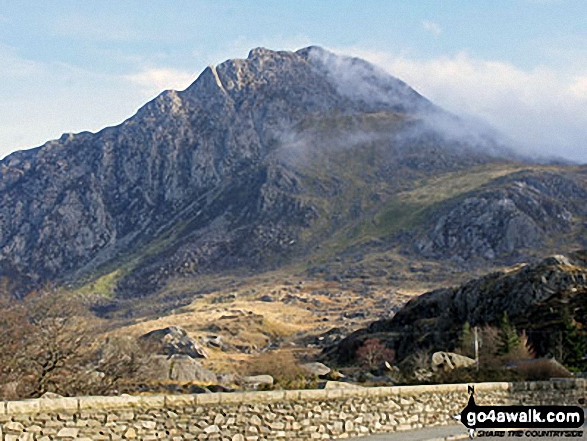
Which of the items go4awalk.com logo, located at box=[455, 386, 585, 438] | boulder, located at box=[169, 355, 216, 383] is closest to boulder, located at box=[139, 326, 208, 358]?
boulder, located at box=[169, 355, 216, 383]

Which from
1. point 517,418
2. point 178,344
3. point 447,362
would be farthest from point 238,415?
point 178,344

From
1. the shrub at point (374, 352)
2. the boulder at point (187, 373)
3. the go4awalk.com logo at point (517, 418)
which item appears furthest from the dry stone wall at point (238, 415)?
the shrub at point (374, 352)

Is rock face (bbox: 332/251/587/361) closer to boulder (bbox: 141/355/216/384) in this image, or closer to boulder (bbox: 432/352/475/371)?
boulder (bbox: 141/355/216/384)

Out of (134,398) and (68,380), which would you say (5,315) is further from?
(134,398)

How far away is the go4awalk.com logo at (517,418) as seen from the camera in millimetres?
23125

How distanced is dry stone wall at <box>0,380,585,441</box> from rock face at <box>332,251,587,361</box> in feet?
177

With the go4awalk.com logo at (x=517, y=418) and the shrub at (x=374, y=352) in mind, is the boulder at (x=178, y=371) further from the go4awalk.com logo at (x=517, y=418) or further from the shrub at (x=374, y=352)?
the shrub at (x=374, y=352)

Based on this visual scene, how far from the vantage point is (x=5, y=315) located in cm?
2930

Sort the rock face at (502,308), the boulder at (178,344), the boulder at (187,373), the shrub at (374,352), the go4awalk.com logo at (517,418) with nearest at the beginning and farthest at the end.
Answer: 1. the go4awalk.com logo at (517,418)
2. the boulder at (187,373)
3. the rock face at (502,308)
4. the shrub at (374,352)
5. the boulder at (178,344)

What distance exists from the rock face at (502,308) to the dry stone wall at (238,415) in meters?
54.0

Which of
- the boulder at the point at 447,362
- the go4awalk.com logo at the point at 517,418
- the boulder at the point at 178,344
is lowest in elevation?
the boulder at the point at 178,344

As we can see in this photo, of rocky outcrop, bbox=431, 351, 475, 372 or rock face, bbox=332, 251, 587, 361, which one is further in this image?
rock face, bbox=332, 251, 587, 361

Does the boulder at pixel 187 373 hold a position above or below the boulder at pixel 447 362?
below

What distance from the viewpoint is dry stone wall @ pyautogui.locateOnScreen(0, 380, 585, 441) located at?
1456cm
